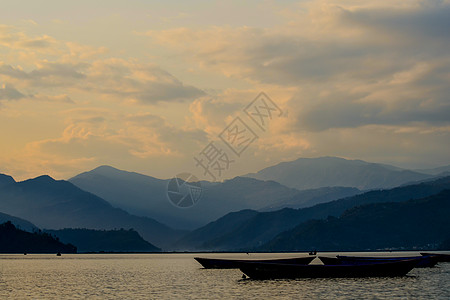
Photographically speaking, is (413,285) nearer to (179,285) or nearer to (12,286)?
(179,285)

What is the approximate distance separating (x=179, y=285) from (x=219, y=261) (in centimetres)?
5416

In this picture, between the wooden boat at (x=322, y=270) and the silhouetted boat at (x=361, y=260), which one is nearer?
the wooden boat at (x=322, y=270)

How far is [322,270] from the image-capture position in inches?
4936

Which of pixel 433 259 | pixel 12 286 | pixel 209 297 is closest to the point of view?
pixel 209 297

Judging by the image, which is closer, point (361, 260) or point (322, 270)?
point (322, 270)

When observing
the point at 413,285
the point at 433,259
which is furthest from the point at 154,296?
the point at 433,259

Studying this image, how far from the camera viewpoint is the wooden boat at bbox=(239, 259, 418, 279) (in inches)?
4796

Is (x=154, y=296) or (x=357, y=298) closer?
(x=357, y=298)

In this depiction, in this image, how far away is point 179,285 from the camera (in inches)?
4828

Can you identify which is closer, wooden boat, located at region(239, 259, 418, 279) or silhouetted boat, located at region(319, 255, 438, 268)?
wooden boat, located at region(239, 259, 418, 279)

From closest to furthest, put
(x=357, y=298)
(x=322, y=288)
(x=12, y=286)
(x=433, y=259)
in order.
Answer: (x=357, y=298), (x=322, y=288), (x=12, y=286), (x=433, y=259)

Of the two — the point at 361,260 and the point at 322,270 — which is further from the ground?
the point at 361,260

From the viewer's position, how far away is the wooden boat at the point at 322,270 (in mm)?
121812

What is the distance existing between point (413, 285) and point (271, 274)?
27756mm
